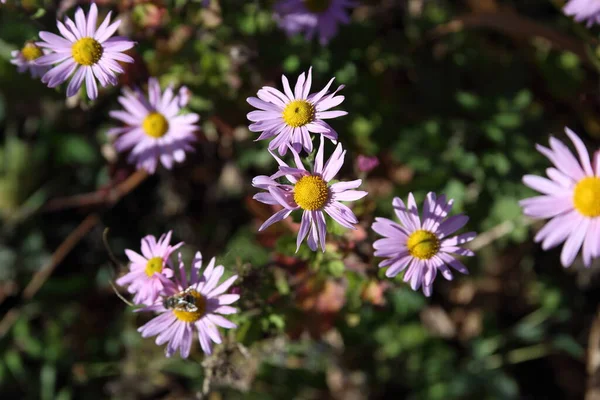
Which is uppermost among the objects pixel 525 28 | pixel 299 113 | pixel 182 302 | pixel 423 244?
pixel 525 28

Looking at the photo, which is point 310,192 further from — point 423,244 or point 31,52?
point 31,52

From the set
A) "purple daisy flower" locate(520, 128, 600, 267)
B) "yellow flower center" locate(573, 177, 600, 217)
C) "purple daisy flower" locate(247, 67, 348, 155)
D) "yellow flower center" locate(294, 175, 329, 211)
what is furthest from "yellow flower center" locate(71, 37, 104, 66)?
"yellow flower center" locate(573, 177, 600, 217)

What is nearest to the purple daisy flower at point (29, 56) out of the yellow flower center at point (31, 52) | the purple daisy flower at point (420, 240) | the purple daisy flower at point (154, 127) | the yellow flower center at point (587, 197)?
the yellow flower center at point (31, 52)

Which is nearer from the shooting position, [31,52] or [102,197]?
[31,52]

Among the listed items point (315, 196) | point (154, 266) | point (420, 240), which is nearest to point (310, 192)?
point (315, 196)

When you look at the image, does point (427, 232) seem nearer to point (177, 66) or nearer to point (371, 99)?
point (371, 99)

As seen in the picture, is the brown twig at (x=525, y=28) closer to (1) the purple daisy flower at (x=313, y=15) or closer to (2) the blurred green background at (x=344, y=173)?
(2) the blurred green background at (x=344, y=173)
